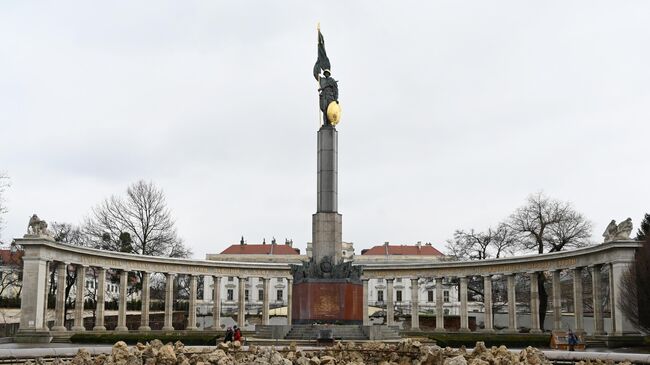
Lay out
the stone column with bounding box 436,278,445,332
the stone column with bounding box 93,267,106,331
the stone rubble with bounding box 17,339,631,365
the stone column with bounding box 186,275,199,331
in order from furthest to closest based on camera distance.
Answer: the stone column with bounding box 436,278,445,332 < the stone column with bounding box 186,275,199,331 < the stone column with bounding box 93,267,106,331 < the stone rubble with bounding box 17,339,631,365

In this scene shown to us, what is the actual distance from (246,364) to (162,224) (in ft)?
187

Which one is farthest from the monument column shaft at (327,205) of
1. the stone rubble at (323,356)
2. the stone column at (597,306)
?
the stone rubble at (323,356)

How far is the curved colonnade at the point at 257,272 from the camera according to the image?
47906 millimetres

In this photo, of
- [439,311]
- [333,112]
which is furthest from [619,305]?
[439,311]

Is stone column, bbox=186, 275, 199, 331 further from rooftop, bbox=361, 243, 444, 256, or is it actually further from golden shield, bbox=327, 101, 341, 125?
rooftop, bbox=361, 243, 444, 256

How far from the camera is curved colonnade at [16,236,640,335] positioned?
157 ft

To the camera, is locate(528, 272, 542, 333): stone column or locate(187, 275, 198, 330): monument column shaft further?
locate(187, 275, 198, 330): monument column shaft

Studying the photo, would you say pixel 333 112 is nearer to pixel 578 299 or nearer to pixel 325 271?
pixel 325 271

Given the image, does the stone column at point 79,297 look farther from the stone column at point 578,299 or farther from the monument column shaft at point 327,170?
the stone column at point 578,299

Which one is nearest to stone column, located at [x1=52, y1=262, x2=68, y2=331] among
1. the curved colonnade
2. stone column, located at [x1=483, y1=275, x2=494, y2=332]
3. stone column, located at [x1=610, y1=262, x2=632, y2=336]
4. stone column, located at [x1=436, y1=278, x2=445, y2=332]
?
the curved colonnade

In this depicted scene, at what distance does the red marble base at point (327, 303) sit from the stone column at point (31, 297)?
62.3ft

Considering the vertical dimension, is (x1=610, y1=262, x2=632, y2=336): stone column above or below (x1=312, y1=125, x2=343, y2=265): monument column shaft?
below

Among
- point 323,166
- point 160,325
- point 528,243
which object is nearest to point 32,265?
point 323,166

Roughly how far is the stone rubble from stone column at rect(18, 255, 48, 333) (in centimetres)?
3033
